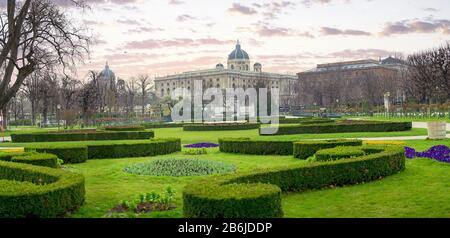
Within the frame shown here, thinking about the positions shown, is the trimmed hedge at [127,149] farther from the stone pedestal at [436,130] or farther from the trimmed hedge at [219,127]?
the trimmed hedge at [219,127]

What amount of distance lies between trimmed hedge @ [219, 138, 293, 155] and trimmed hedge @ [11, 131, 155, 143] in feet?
32.0

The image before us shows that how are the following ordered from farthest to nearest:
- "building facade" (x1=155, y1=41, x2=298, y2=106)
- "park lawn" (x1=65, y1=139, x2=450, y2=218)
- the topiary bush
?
"building facade" (x1=155, y1=41, x2=298, y2=106) → the topiary bush → "park lawn" (x1=65, y1=139, x2=450, y2=218)

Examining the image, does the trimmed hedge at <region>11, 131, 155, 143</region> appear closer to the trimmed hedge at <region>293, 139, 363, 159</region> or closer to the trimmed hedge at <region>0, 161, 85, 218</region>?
the trimmed hedge at <region>293, 139, 363, 159</region>

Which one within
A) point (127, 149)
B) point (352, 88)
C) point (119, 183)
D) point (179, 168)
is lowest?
point (119, 183)

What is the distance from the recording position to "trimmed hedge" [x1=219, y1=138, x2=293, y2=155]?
17.9 metres

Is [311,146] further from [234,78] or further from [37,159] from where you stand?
[234,78]

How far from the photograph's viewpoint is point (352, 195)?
378 inches

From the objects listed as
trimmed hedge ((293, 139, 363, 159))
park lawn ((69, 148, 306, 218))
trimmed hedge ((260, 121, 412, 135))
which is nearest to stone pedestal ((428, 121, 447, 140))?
trimmed hedge ((260, 121, 412, 135))

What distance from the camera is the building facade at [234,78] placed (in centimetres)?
12432

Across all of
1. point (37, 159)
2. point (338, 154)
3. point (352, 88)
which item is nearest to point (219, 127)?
point (37, 159)

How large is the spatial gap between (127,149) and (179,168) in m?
5.68

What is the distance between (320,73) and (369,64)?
13.8 meters

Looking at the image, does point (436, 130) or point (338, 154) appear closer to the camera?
point (338, 154)
